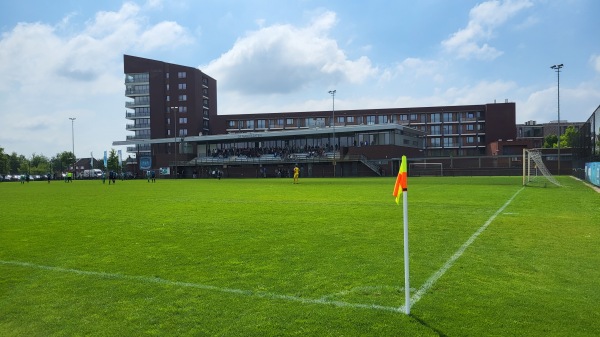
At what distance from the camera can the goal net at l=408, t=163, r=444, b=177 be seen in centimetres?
6819

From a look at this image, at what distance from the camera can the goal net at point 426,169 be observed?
2685 inches

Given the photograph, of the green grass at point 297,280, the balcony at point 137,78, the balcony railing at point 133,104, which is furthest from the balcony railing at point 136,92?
the green grass at point 297,280

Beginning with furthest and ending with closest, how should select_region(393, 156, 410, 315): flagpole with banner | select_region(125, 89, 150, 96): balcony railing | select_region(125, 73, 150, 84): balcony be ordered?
select_region(125, 89, 150, 96): balcony railing → select_region(125, 73, 150, 84): balcony → select_region(393, 156, 410, 315): flagpole with banner

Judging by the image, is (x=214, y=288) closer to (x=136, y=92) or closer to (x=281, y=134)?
(x=281, y=134)

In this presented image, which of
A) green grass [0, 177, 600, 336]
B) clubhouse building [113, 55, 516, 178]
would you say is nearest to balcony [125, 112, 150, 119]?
clubhouse building [113, 55, 516, 178]

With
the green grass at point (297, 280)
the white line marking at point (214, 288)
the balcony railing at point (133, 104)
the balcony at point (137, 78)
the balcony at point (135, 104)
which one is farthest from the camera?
the balcony railing at point (133, 104)

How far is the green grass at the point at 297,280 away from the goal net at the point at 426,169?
58.0 metres

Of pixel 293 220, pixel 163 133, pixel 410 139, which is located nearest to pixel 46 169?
pixel 163 133

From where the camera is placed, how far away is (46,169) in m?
145

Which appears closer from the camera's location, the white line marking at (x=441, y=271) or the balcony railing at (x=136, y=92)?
the white line marking at (x=441, y=271)

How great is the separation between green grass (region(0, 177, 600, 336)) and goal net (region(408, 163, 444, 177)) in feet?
190

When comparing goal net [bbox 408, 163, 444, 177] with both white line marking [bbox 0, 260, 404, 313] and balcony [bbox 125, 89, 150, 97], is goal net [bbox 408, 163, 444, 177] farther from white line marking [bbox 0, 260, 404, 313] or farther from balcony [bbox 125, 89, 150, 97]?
balcony [bbox 125, 89, 150, 97]

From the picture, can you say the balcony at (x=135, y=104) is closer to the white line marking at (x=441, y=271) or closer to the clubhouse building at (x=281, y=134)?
the clubhouse building at (x=281, y=134)

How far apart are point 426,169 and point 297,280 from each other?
219 feet
